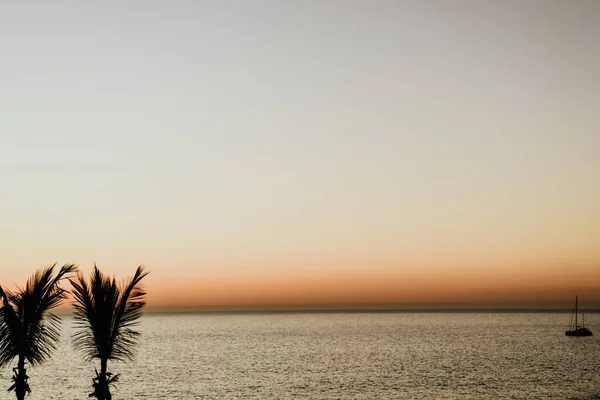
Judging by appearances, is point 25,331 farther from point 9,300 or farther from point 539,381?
point 539,381

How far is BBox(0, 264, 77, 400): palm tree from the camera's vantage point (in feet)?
75.5

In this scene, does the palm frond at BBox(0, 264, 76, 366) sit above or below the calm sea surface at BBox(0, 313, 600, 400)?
above

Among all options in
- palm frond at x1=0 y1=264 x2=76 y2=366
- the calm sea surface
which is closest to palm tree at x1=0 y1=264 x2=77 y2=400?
palm frond at x1=0 y1=264 x2=76 y2=366

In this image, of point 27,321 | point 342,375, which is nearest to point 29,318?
point 27,321

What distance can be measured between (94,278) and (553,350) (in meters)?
130

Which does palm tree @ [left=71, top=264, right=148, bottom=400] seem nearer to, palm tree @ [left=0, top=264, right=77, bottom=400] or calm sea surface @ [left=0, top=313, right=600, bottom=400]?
palm tree @ [left=0, top=264, right=77, bottom=400]

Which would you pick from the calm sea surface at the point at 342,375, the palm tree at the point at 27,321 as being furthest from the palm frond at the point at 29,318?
the calm sea surface at the point at 342,375

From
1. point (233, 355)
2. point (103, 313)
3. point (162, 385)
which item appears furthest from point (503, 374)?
point (103, 313)

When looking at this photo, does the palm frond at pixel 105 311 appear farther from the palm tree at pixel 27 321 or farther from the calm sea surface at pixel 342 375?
the calm sea surface at pixel 342 375

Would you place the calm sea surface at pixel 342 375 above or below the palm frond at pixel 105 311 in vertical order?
below

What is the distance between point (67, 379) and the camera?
8644 centimetres

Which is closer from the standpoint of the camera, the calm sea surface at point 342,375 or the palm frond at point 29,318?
the palm frond at point 29,318

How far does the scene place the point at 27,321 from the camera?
76.3 ft

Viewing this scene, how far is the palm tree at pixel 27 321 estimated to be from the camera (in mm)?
23016
